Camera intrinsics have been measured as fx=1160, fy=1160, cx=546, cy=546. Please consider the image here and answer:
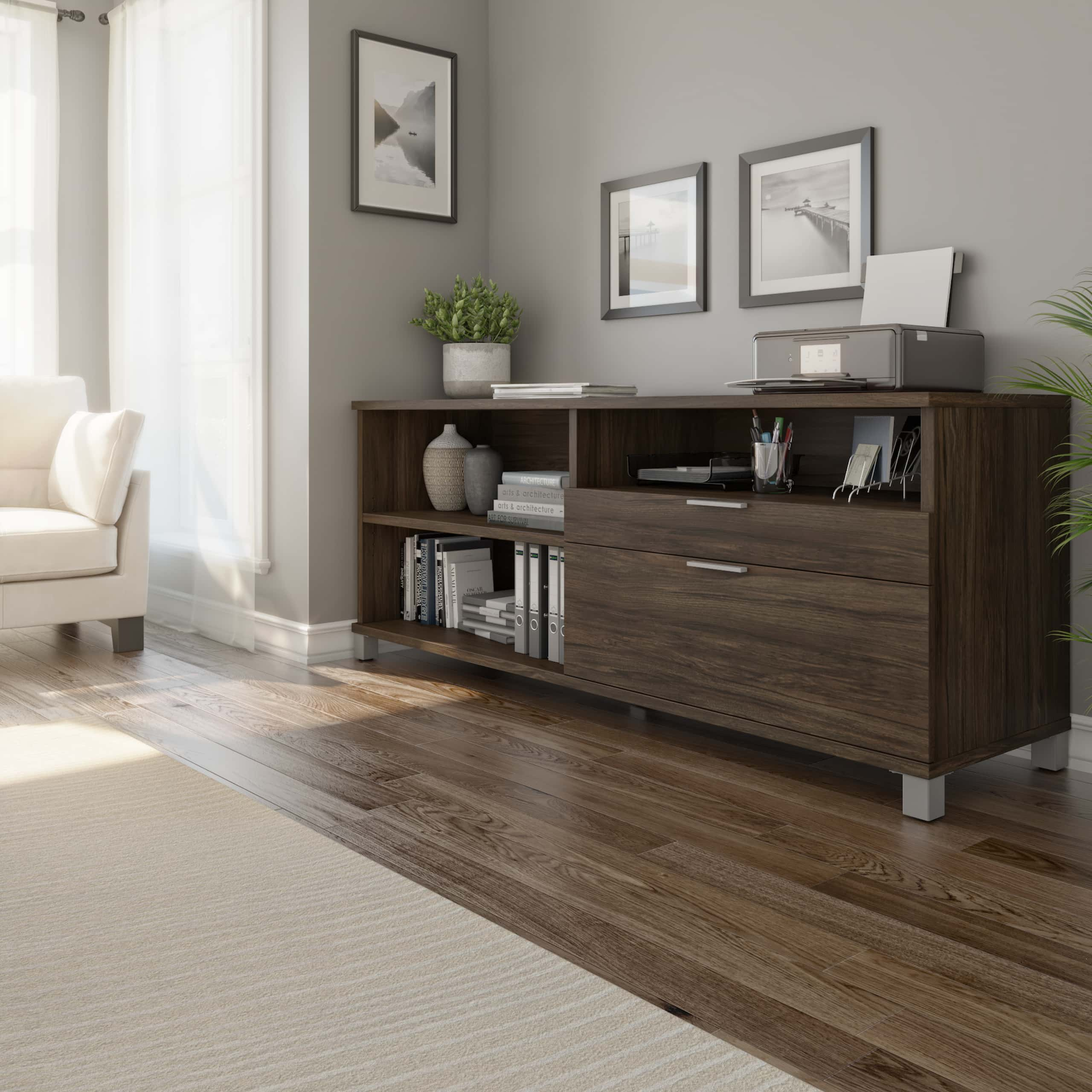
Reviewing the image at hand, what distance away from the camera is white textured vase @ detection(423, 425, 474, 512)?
10.9 feet

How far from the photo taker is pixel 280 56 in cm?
336

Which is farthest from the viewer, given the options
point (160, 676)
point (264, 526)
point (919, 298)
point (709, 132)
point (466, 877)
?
point (264, 526)

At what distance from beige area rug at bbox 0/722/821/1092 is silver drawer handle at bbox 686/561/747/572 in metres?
0.92

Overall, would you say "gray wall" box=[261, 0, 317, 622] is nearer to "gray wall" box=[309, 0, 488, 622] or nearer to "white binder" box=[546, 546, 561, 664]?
"gray wall" box=[309, 0, 488, 622]

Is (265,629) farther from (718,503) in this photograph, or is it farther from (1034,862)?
(1034,862)

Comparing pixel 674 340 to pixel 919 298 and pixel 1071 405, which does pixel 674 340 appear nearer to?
pixel 919 298

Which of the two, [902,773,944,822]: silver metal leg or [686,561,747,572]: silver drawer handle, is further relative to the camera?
[686,561,747,572]: silver drawer handle

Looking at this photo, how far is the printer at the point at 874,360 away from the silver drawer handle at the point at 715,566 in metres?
0.36

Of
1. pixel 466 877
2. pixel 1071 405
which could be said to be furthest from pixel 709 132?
pixel 466 877

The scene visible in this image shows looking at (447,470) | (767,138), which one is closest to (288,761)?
(447,470)

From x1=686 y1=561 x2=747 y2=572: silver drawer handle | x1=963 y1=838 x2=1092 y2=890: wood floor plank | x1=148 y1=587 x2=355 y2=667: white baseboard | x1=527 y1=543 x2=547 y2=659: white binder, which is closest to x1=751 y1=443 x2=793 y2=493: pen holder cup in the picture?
x1=686 y1=561 x2=747 y2=572: silver drawer handle

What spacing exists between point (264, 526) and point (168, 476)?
0.64m

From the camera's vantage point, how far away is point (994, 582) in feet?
6.89

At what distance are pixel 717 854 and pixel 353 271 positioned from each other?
2.15 m
